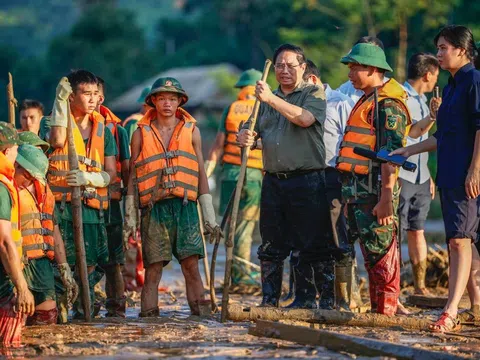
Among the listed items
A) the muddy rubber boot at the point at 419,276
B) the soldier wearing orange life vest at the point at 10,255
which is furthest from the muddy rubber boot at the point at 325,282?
the soldier wearing orange life vest at the point at 10,255

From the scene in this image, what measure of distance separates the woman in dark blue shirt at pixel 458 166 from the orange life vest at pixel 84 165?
2682 millimetres

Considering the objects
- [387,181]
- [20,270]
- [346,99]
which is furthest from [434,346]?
[346,99]

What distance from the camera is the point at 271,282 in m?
10.3

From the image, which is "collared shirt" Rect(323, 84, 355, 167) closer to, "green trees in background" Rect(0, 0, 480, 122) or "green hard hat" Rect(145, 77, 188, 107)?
"green hard hat" Rect(145, 77, 188, 107)

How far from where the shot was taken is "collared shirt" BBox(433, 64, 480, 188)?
30.1 feet

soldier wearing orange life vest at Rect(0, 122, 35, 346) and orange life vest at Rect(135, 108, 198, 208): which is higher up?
orange life vest at Rect(135, 108, 198, 208)

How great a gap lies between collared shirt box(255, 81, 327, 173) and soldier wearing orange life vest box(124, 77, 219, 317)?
0.68 metres

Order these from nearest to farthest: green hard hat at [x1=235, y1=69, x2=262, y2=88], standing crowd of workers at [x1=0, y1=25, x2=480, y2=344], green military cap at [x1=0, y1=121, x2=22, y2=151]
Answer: green military cap at [x1=0, y1=121, x2=22, y2=151] < standing crowd of workers at [x1=0, y1=25, x2=480, y2=344] < green hard hat at [x1=235, y1=69, x2=262, y2=88]

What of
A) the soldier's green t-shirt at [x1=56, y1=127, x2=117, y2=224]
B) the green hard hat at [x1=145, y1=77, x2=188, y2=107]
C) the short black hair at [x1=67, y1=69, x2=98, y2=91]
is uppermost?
the short black hair at [x1=67, y1=69, x2=98, y2=91]

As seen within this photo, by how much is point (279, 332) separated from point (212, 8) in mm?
53489

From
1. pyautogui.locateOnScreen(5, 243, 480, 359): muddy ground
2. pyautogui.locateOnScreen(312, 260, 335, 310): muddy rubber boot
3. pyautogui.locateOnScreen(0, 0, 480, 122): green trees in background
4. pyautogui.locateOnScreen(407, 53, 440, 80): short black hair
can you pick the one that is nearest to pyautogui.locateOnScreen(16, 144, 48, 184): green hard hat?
pyautogui.locateOnScreen(5, 243, 480, 359): muddy ground

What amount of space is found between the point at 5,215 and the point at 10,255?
279 mm

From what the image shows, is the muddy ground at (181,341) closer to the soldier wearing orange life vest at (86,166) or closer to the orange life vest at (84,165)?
the soldier wearing orange life vest at (86,166)

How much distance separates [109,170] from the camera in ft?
34.5
